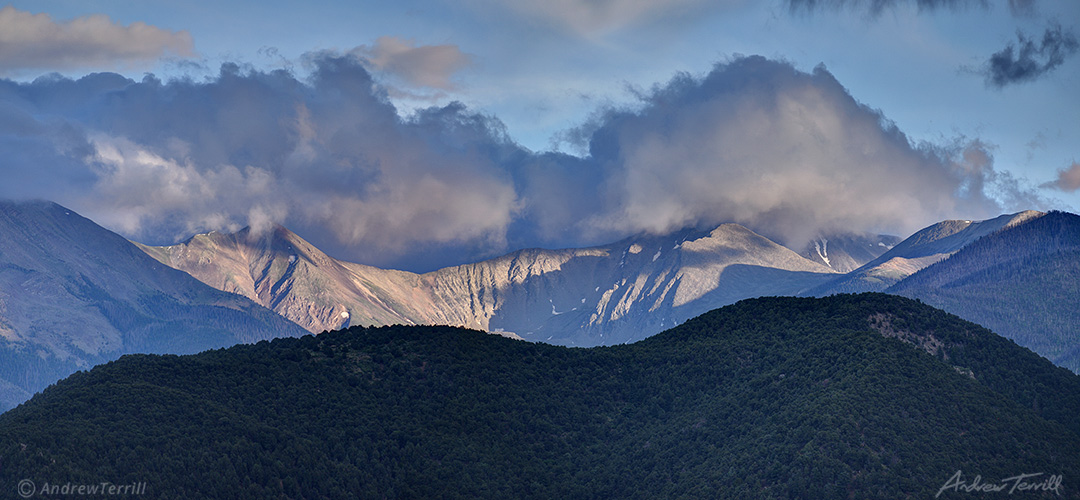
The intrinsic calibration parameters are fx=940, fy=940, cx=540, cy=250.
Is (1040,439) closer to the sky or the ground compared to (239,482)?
closer to the sky

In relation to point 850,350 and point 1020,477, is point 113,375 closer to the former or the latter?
point 850,350

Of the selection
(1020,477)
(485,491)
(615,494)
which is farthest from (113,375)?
(1020,477)

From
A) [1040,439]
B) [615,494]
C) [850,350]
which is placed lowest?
[615,494]

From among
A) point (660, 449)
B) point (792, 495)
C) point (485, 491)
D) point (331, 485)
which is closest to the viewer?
point (792, 495)

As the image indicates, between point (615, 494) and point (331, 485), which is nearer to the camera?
point (331, 485)

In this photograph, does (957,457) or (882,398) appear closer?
(957,457)

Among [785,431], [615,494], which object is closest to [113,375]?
[615,494]

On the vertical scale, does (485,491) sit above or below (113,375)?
below

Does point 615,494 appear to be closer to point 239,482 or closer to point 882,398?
point 882,398

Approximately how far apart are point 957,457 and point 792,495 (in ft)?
100

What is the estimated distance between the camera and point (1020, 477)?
159 meters

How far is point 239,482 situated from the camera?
15950 centimetres

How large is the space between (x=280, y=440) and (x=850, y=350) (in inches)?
4495

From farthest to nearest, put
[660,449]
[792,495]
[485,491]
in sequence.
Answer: [660,449] < [485,491] < [792,495]
